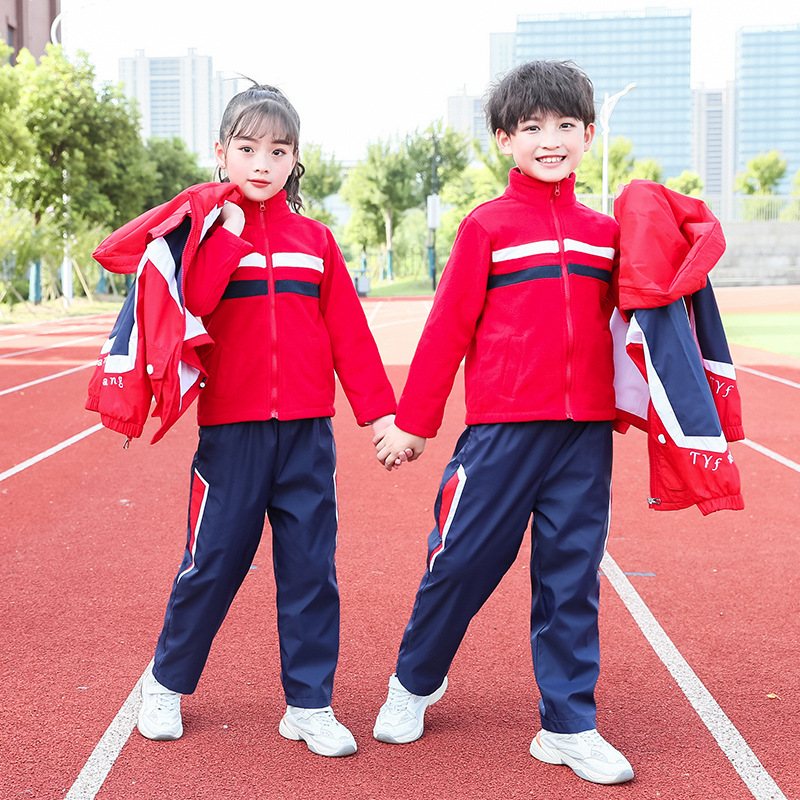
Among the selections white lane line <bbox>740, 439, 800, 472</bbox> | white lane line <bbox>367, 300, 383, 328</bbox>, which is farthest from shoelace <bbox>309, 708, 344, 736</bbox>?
white lane line <bbox>367, 300, 383, 328</bbox>

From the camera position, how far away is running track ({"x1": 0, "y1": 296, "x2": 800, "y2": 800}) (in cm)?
285

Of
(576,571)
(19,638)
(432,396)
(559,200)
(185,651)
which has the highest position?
(559,200)

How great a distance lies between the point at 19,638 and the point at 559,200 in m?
2.67

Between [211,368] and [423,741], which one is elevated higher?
[211,368]

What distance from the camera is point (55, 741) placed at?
10.1 feet

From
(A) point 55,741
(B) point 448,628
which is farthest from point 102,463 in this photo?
(B) point 448,628

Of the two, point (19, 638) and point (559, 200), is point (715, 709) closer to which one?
point (559, 200)

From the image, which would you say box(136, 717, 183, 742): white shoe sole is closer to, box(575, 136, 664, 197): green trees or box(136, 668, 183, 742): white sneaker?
box(136, 668, 183, 742): white sneaker

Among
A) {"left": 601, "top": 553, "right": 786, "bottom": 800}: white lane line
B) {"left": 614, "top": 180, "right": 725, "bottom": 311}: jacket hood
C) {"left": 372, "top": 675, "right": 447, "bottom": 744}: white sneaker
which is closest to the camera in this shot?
{"left": 614, "top": 180, "right": 725, "bottom": 311}: jacket hood

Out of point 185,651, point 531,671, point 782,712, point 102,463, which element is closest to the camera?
point 185,651

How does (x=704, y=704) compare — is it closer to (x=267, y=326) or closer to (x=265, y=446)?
(x=265, y=446)

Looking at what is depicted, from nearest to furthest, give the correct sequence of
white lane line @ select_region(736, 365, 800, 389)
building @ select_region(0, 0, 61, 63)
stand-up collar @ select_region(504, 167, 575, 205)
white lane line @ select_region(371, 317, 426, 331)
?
stand-up collar @ select_region(504, 167, 575, 205)
white lane line @ select_region(736, 365, 800, 389)
white lane line @ select_region(371, 317, 426, 331)
building @ select_region(0, 0, 61, 63)

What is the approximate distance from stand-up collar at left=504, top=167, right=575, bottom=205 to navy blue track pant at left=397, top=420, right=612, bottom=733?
637 mm

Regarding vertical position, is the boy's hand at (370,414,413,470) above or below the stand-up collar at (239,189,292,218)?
below
